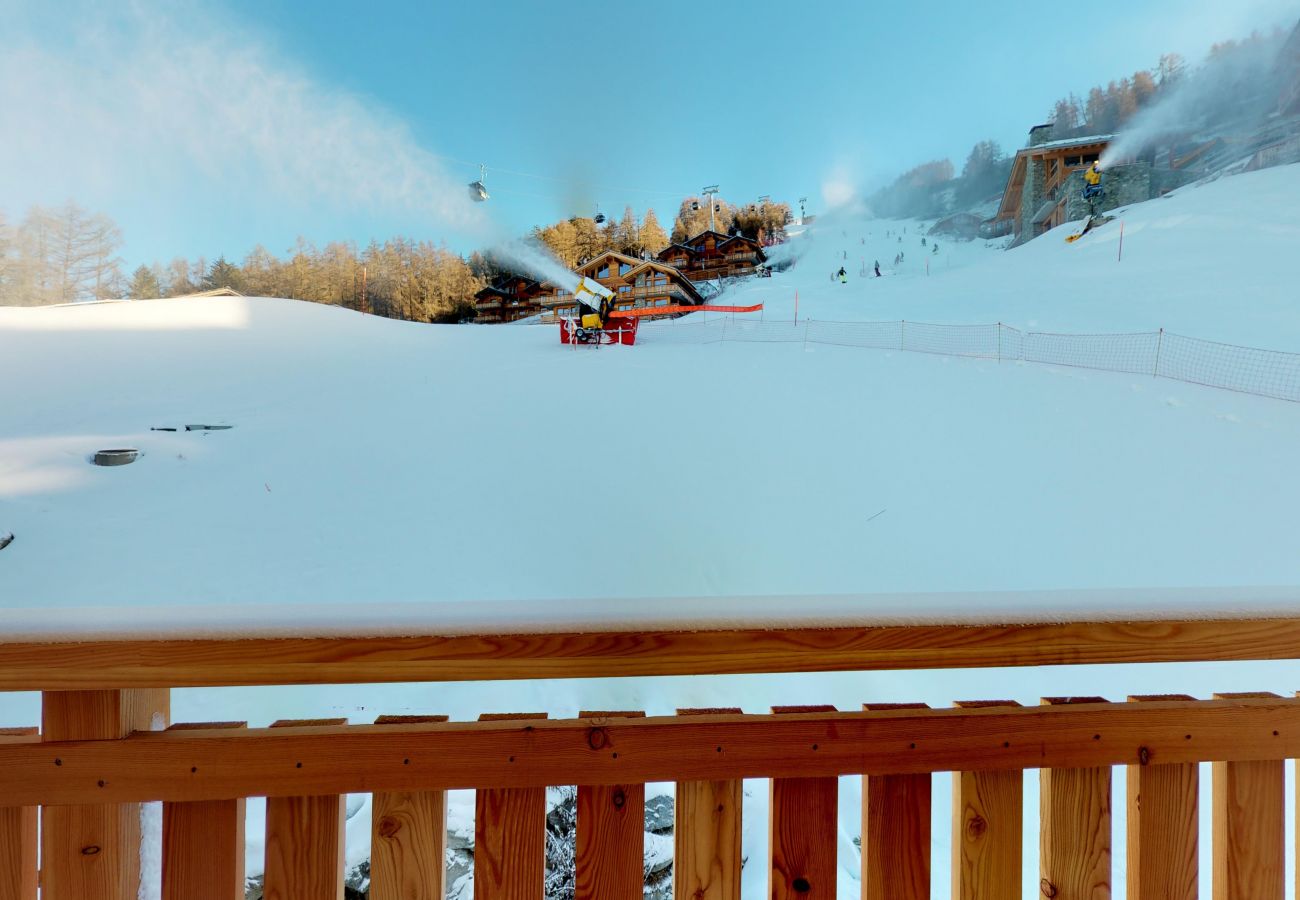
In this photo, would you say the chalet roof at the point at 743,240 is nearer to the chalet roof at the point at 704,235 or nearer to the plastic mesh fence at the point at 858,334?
the chalet roof at the point at 704,235

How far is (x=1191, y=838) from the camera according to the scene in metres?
0.54

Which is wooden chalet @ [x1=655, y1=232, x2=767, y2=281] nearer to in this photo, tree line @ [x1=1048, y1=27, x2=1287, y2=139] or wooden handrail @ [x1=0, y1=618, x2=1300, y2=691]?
tree line @ [x1=1048, y1=27, x2=1287, y2=139]

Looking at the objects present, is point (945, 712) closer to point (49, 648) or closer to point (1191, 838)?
point (1191, 838)

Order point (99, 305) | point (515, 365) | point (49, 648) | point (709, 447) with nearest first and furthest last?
1. point (49, 648)
2. point (99, 305)
3. point (709, 447)
4. point (515, 365)

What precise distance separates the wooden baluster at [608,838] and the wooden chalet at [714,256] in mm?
2436

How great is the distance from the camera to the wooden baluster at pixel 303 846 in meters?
0.48

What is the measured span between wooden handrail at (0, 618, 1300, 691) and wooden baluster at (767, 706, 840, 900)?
2.6 inches

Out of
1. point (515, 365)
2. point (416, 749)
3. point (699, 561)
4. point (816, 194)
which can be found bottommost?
point (699, 561)

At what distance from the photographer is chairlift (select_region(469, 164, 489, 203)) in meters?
2.44

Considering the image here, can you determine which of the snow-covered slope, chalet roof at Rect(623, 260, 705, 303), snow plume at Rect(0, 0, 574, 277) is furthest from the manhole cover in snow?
the snow-covered slope

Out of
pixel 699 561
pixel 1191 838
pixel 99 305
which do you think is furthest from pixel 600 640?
pixel 99 305

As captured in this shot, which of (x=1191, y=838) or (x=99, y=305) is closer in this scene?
→ (x=1191, y=838)

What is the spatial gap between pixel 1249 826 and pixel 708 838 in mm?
460

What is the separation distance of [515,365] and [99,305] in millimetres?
1919
